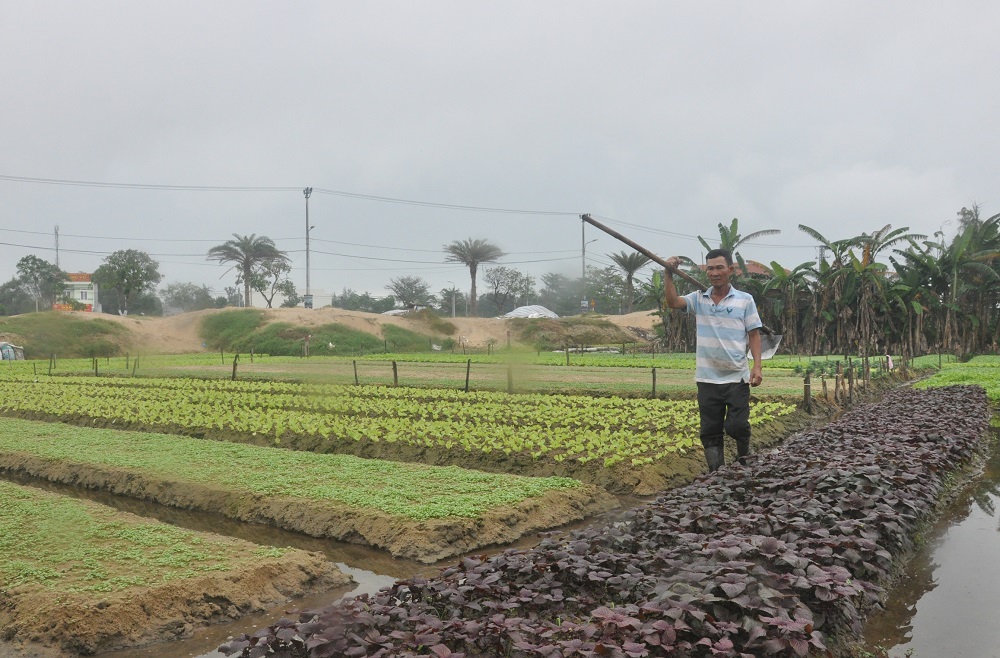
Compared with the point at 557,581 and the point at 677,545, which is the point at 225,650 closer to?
the point at 557,581

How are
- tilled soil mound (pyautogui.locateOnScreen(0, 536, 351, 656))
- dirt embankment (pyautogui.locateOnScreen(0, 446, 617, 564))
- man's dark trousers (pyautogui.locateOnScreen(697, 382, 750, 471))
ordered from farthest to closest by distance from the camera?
man's dark trousers (pyautogui.locateOnScreen(697, 382, 750, 471)) < dirt embankment (pyautogui.locateOnScreen(0, 446, 617, 564)) < tilled soil mound (pyautogui.locateOnScreen(0, 536, 351, 656))

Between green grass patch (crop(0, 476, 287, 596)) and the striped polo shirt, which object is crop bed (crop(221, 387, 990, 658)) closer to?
the striped polo shirt

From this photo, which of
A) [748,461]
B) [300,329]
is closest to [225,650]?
[748,461]

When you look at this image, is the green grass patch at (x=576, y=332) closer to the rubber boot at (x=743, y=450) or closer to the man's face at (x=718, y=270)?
the rubber boot at (x=743, y=450)

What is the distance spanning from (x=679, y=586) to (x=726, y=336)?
135 inches

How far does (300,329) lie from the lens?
3228 cm

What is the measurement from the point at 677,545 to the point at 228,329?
28.1 feet

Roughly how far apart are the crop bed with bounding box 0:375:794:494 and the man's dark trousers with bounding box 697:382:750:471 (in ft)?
4.73

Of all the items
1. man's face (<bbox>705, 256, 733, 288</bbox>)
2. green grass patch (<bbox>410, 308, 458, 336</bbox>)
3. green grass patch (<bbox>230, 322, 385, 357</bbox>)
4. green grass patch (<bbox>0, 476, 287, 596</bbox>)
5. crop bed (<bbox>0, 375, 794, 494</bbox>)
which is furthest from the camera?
green grass patch (<bbox>230, 322, 385, 357</bbox>)

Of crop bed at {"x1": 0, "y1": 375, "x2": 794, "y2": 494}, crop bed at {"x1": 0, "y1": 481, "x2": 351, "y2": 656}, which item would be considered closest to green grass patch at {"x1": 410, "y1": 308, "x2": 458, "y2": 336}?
crop bed at {"x1": 0, "y1": 375, "x2": 794, "y2": 494}

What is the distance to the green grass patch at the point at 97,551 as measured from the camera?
4.62 meters

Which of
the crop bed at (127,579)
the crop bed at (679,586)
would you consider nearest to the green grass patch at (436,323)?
the crop bed at (127,579)

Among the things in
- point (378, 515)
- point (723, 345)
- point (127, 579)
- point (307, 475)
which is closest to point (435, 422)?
point (307, 475)

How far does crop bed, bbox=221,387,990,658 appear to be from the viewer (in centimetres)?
297
